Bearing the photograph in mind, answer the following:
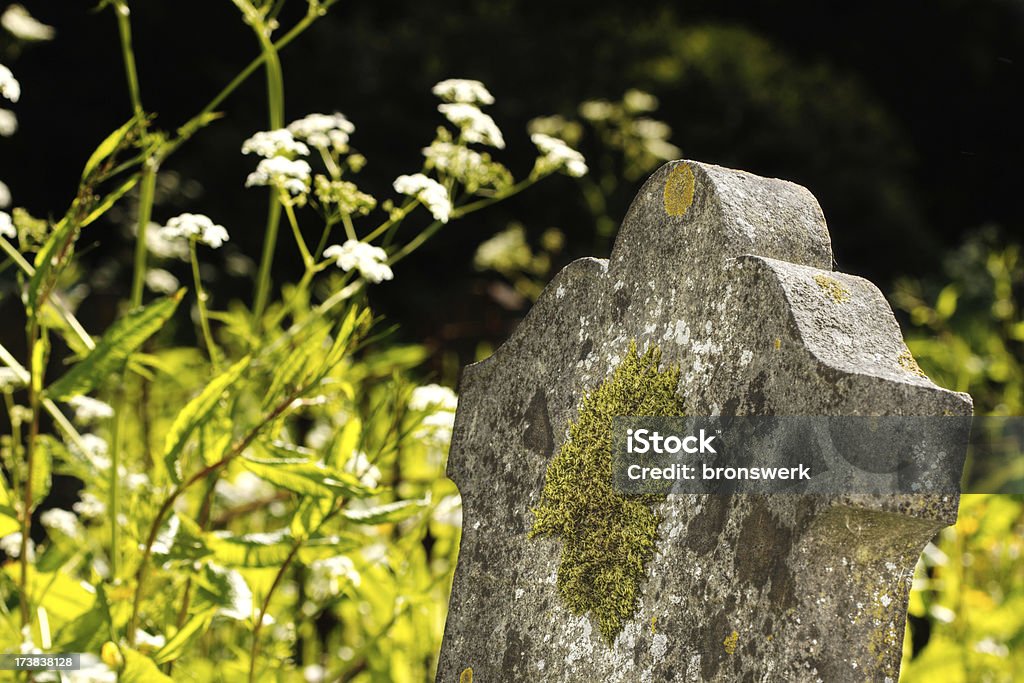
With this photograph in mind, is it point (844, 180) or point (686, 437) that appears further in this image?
point (844, 180)

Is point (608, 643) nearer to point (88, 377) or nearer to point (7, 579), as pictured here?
point (88, 377)

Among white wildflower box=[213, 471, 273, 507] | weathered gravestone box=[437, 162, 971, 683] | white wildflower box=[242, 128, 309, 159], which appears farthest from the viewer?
white wildflower box=[213, 471, 273, 507]

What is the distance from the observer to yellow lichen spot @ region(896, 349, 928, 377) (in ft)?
3.47

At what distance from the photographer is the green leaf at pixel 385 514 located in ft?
5.08

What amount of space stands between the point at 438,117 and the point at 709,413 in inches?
159

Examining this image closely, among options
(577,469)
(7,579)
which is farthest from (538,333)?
(7,579)

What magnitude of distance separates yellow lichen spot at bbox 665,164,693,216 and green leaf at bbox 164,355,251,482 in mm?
609

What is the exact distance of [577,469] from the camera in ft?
4.10

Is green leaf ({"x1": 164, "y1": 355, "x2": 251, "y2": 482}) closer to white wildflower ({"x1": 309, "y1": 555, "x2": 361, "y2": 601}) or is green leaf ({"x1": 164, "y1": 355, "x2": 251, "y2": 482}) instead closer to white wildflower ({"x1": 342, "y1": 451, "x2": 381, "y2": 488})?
white wildflower ({"x1": 342, "y1": 451, "x2": 381, "y2": 488})

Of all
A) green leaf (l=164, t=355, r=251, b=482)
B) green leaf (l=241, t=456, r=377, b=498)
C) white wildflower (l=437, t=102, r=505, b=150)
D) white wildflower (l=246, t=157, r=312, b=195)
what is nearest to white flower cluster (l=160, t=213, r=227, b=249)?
white wildflower (l=246, t=157, r=312, b=195)

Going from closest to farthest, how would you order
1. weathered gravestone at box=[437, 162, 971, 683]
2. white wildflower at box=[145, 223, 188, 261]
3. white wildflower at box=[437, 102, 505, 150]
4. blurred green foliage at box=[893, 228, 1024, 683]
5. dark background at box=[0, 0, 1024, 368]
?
1. weathered gravestone at box=[437, 162, 971, 683]
2. white wildflower at box=[437, 102, 505, 150]
3. blurred green foliage at box=[893, 228, 1024, 683]
4. white wildflower at box=[145, 223, 188, 261]
5. dark background at box=[0, 0, 1024, 368]

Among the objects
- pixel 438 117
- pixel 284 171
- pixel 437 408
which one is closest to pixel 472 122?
pixel 284 171

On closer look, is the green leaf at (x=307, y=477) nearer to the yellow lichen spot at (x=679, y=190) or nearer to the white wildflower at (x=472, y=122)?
the yellow lichen spot at (x=679, y=190)

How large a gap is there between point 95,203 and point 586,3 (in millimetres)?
5052
